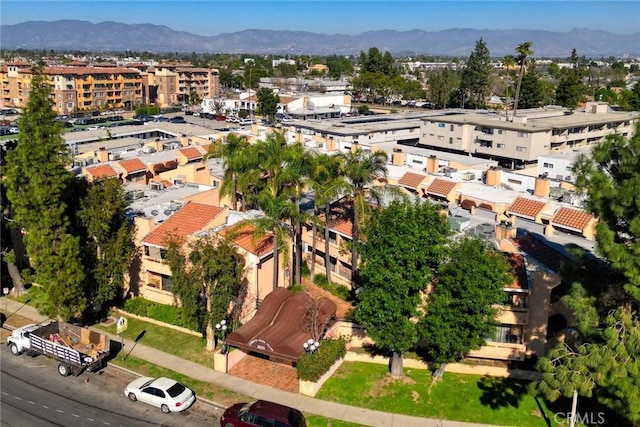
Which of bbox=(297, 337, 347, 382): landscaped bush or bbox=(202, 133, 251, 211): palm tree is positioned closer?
bbox=(297, 337, 347, 382): landscaped bush

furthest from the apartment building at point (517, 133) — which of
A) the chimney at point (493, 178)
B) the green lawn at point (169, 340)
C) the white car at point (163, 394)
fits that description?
the white car at point (163, 394)

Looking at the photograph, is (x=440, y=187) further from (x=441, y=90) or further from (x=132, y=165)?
(x=441, y=90)

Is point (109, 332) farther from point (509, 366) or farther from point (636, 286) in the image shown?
point (636, 286)

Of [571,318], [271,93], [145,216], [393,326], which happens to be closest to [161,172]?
[145,216]

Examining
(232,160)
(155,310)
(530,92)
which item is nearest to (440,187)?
(232,160)

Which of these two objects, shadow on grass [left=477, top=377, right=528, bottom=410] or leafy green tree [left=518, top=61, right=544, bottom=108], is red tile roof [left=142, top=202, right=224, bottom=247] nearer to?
shadow on grass [left=477, top=377, right=528, bottom=410]

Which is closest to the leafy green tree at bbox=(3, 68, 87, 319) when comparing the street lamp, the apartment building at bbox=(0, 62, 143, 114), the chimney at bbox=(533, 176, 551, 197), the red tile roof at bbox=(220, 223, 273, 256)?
the red tile roof at bbox=(220, 223, 273, 256)

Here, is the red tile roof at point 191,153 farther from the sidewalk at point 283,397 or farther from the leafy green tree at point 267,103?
the leafy green tree at point 267,103
